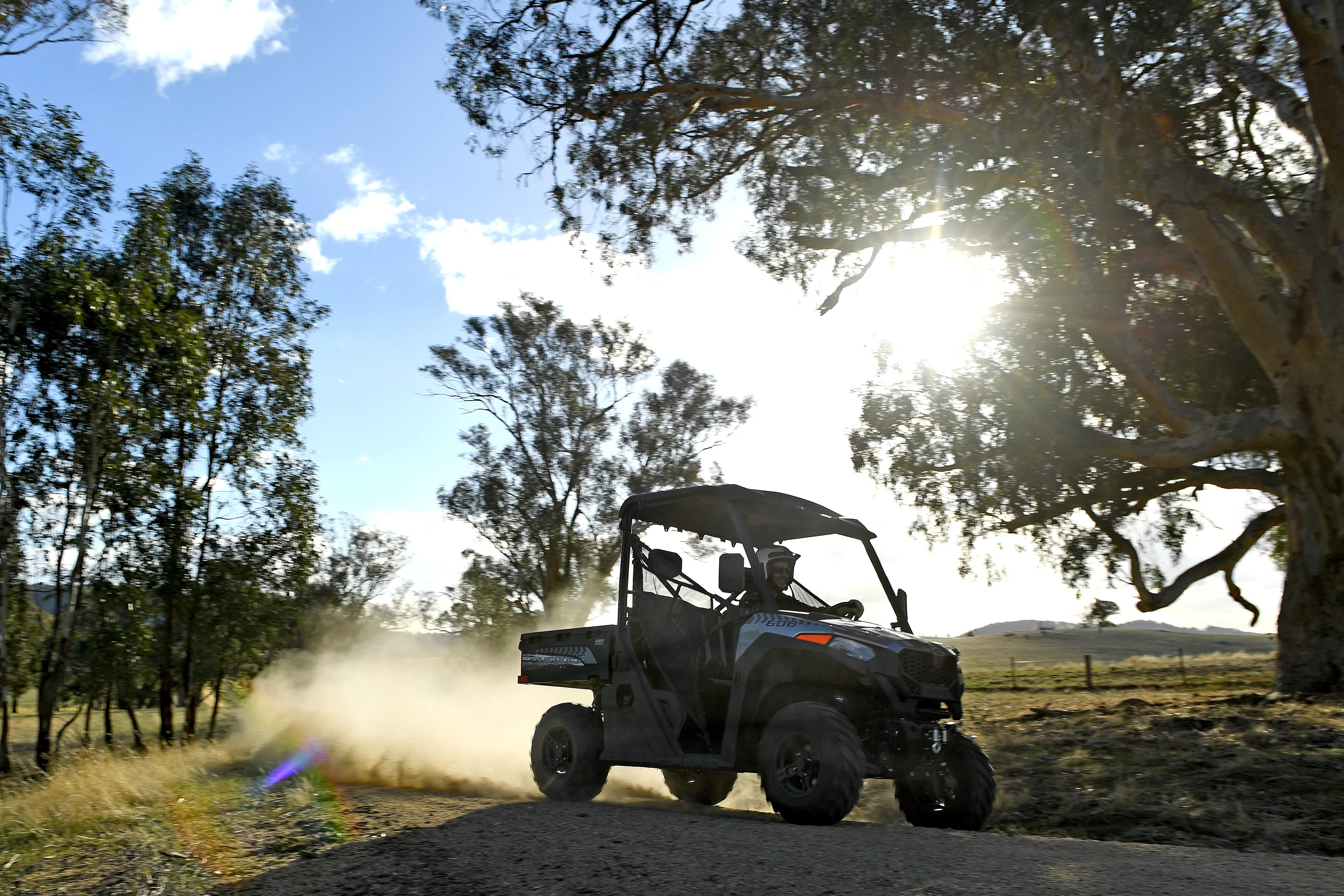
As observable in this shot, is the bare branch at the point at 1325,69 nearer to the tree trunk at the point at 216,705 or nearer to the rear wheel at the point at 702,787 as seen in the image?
the rear wheel at the point at 702,787

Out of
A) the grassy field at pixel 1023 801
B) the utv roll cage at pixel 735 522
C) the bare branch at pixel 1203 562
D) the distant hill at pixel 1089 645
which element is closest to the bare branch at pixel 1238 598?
the bare branch at pixel 1203 562

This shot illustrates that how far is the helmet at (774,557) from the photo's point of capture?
26.8 ft

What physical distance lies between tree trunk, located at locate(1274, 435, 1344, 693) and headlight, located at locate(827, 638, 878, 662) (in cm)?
1197

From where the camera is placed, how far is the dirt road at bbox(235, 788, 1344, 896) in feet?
15.9

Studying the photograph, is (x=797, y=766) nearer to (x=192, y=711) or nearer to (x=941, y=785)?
(x=941, y=785)

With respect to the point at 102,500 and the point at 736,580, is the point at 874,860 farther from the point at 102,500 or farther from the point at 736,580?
the point at 102,500

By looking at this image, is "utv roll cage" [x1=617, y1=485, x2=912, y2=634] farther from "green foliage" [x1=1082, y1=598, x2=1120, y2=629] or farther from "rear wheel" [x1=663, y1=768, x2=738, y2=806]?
"green foliage" [x1=1082, y1=598, x2=1120, y2=629]

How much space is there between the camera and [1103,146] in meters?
15.0

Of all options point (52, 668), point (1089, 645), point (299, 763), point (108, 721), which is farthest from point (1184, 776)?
point (1089, 645)

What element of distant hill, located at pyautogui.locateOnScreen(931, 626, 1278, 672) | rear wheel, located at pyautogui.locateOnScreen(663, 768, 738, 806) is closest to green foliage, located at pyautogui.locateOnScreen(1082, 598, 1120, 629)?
rear wheel, located at pyautogui.locateOnScreen(663, 768, 738, 806)

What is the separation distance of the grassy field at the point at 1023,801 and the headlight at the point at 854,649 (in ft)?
8.14

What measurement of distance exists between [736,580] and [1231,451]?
38.4 ft

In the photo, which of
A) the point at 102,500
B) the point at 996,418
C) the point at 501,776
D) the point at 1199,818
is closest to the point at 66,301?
the point at 102,500

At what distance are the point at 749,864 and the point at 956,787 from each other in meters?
2.98
